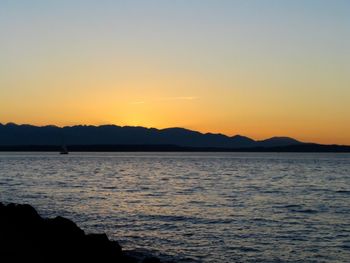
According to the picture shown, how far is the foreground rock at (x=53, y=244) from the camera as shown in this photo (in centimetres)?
1515

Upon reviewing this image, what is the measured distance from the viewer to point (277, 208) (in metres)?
34.2

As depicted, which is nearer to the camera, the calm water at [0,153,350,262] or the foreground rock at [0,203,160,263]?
the foreground rock at [0,203,160,263]

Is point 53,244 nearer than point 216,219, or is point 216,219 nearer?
point 53,244

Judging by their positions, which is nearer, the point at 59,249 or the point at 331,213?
the point at 59,249

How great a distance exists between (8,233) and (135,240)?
21.1ft

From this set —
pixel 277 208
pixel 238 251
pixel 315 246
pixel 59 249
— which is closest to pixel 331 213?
pixel 277 208

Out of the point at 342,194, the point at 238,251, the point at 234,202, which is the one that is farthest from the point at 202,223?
the point at 342,194

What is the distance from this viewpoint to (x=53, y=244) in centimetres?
A: 1700

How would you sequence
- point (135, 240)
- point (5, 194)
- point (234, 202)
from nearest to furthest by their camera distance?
point (135, 240) → point (234, 202) → point (5, 194)

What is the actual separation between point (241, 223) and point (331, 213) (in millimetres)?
7079

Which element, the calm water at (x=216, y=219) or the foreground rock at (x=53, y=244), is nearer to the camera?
the foreground rock at (x=53, y=244)

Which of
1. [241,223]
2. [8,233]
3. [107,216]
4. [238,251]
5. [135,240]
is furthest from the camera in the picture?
[107,216]

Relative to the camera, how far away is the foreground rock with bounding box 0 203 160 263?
1515cm

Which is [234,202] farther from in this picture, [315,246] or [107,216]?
[315,246]
